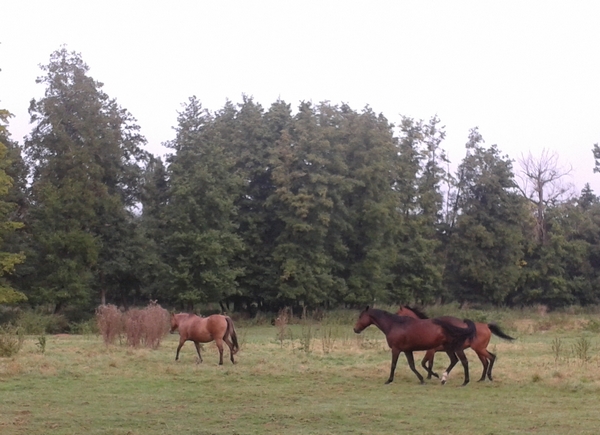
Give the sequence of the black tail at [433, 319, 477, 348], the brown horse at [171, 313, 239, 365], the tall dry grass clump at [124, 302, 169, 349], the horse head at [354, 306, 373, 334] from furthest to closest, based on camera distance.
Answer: the tall dry grass clump at [124, 302, 169, 349] < the brown horse at [171, 313, 239, 365] < the horse head at [354, 306, 373, 334] < the black tail at [433, 319, 477, 348]

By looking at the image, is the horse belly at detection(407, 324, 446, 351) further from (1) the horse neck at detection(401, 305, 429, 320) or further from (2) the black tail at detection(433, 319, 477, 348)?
(1) the horse neck at detection(401, 305, 429, 320)

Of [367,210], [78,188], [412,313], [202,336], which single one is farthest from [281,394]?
[367,210]

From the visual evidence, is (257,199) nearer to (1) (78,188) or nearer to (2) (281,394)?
(1) (78,188)

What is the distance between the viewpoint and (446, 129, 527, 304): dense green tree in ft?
167

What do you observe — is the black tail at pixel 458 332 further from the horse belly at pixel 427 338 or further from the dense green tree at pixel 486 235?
the dense green tree at pixel 486 235

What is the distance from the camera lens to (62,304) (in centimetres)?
3781

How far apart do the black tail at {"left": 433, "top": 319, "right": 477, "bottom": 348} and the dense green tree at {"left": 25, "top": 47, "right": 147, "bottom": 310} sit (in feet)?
85.5

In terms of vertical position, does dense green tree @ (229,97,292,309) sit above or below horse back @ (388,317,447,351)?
above

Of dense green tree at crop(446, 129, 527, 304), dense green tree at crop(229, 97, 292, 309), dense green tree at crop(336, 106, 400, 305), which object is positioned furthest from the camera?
dense green tree at crop(446, 129, 527, 304)

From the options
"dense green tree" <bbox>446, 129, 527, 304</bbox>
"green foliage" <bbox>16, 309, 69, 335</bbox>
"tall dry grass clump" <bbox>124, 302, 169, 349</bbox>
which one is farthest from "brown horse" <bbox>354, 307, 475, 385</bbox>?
"dense green tree" <bbox>446, 129, 527, 304</bbox>

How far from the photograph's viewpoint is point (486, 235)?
167 ft

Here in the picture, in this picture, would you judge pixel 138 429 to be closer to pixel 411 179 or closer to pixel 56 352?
pixel 56 352

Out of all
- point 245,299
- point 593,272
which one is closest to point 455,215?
point 593,272

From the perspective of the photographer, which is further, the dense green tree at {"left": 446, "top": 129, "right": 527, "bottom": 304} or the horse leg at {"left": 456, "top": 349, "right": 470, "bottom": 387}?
the dense green tree at {"left": 446, "top": 129, "right": 527, "bottom": 304}
